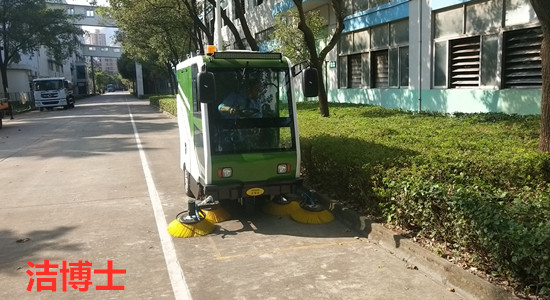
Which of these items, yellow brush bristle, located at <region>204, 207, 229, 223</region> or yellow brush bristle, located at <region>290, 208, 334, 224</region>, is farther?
yellow brush bristle, located at <region>204, 207, 229, 223</region>

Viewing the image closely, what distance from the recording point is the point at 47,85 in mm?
37688

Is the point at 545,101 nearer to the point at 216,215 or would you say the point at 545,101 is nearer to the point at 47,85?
the point at 216,215

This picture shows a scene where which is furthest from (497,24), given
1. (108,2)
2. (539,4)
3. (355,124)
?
(108,2)

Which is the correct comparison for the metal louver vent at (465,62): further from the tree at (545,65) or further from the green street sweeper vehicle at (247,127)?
the green street sweeper vehicle at (247,127)

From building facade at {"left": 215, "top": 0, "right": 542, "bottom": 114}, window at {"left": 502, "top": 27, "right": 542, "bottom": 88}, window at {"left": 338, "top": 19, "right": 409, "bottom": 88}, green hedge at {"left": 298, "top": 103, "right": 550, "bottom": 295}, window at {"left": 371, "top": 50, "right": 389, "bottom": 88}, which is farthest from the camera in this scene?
window at {"left": 371, "top": 50, "right": 389, "bottom": 88}

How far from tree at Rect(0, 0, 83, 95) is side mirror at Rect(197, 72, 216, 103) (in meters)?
39.2

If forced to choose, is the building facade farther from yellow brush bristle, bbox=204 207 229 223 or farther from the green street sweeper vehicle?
yellow brush bristle, bbox=204 207 229 223

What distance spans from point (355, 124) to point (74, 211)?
584 cm

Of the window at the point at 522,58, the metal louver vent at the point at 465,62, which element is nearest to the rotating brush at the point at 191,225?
the window at the point at 522,58

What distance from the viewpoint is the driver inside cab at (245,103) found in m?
6.18

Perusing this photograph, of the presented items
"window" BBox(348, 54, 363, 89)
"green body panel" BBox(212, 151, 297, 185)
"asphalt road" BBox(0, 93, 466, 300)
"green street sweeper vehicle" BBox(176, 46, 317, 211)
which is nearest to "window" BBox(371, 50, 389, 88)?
"window" BBox(348, 54, 363, 89)

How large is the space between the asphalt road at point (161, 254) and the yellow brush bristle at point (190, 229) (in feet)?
0.35

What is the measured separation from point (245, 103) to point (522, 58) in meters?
8.31

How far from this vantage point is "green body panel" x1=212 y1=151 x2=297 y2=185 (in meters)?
6.01
